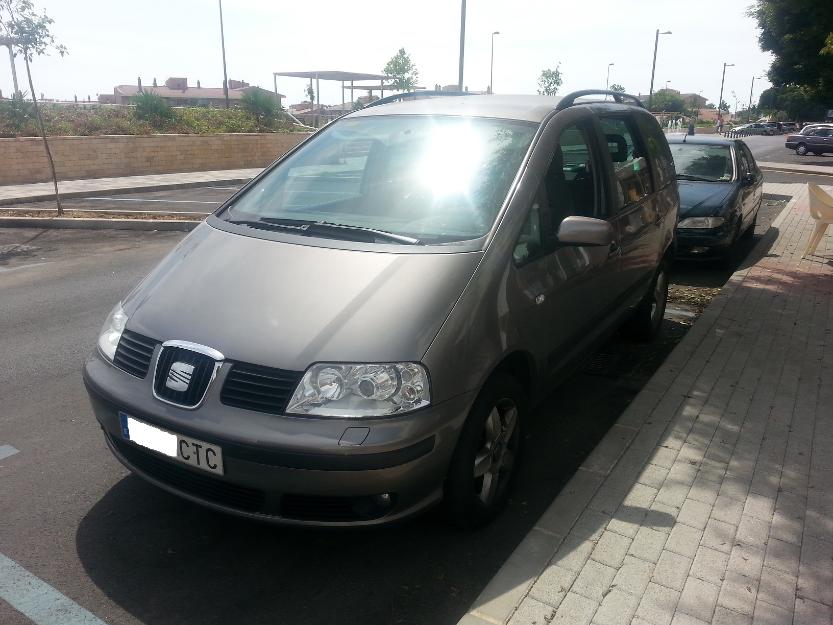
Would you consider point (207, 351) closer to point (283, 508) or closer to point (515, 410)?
point (283, 508)

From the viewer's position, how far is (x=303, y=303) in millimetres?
2836

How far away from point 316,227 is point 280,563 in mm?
1521

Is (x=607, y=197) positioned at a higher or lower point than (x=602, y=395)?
higher

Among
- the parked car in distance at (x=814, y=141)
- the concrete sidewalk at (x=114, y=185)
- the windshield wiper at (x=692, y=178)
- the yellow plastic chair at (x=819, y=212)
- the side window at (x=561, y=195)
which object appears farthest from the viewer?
the parked car in distance at (x=814, y=141)

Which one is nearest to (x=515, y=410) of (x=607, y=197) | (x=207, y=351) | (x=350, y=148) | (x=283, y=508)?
(x=283, y=508)

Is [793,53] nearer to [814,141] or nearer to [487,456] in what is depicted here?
[814,141]

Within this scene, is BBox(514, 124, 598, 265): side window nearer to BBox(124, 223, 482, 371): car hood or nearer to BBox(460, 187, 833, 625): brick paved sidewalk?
BBox(124, 223, 482, 371): car hood

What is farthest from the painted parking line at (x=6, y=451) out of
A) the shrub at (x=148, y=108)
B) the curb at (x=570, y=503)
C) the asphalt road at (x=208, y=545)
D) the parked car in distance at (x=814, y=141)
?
the parked car in distance at (x=814, y=141)

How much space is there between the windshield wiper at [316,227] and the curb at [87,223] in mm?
8540

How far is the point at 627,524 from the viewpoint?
3.10 meters

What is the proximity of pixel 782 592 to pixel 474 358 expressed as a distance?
1455 mm

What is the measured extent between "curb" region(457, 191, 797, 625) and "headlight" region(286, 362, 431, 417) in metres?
0.76

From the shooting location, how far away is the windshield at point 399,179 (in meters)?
3.39

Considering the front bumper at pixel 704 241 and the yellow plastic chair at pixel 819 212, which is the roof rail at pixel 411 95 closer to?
the front bumper at pixel 704 241
